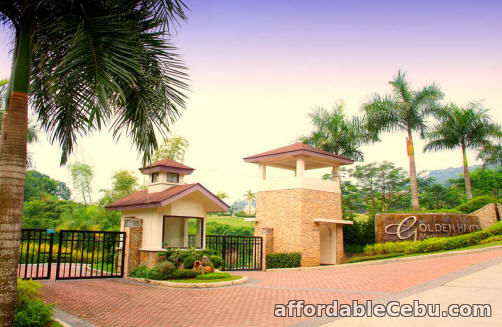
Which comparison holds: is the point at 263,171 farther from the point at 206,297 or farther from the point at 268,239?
the point at 206,297

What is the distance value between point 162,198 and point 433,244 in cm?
1345

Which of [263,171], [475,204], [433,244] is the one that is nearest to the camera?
[433,244]

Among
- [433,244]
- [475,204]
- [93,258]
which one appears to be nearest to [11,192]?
[93,258]

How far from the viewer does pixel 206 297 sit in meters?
10.3

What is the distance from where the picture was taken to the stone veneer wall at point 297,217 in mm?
20484

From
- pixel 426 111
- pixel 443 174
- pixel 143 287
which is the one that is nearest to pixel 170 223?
pixel 143 287

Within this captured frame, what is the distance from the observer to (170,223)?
1781 cm

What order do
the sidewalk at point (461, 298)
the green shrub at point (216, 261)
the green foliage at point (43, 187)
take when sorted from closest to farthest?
the sidewalk at point (461, 298) < the green shrub at point (216, 261) < the green foliage at point (43, 187)

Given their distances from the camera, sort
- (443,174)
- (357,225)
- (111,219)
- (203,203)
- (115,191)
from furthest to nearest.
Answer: (443,174), (115,191), (111,219), (357,225), (203,203)

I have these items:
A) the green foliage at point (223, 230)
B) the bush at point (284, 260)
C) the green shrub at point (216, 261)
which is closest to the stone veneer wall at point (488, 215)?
the bush at point (284, 260)

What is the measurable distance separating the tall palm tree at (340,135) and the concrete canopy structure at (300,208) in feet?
14.4

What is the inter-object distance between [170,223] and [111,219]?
15037mm

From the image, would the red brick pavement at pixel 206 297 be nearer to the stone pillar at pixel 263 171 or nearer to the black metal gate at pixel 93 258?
the black metal gate at pixel 93 258

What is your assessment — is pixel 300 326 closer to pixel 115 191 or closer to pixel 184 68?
pixel 184 68
